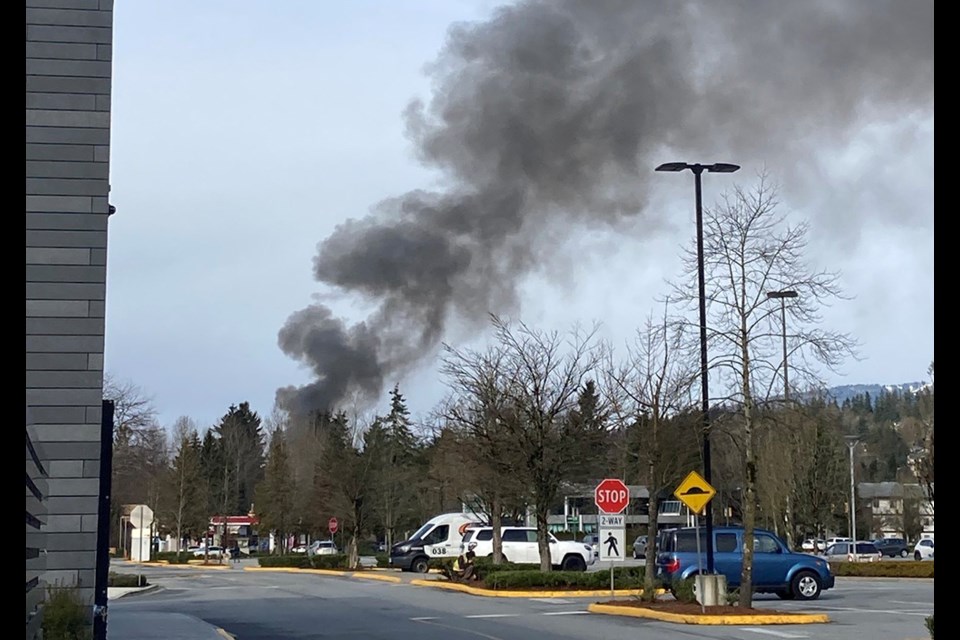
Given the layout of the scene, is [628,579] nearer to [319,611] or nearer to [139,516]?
[319,611]

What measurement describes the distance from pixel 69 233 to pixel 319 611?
13.7 meters

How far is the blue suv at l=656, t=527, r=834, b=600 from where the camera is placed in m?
26.3

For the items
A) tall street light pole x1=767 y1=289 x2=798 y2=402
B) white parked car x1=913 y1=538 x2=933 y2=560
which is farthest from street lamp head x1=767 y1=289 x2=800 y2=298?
white parked car x1=913 y1=538 x2=933 y2=560

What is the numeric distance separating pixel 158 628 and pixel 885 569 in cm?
3118

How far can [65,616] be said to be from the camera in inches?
399

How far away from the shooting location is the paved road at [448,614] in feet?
61.1

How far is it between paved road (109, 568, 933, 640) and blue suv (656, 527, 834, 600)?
1.59ft

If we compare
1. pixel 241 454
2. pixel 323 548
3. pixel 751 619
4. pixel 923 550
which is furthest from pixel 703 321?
pixel 241 454

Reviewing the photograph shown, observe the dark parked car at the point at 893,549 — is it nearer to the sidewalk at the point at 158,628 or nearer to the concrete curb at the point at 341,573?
the concrete curb at the point at 341,573

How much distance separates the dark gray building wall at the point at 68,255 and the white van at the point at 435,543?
33373mm

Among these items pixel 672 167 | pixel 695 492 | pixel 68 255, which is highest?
pixel 672 167

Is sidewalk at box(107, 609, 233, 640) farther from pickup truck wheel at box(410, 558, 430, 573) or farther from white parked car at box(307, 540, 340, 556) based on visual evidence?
white parked car at box(307, 540, 340, 556)

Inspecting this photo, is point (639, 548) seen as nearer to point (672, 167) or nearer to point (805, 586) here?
point (805, 586)
